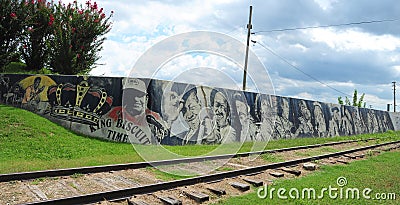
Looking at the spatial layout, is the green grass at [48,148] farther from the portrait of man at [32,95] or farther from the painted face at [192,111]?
the painted face at [192,111]

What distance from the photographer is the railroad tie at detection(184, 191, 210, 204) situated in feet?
19.9

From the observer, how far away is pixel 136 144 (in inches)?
528

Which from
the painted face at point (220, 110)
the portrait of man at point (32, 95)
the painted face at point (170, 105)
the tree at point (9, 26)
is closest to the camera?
the portrait of man at point (32, 95)

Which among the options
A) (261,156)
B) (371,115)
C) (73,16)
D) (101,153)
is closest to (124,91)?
(101,153)

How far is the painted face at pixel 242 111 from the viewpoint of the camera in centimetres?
1824

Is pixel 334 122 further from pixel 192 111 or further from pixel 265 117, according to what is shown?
pixel 192 111

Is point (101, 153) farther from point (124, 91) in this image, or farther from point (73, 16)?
point (73, 16)

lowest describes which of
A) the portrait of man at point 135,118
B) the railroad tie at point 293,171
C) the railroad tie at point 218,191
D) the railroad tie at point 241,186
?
the railroad tie at point 218,191

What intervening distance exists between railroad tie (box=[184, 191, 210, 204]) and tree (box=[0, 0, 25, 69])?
1586cm

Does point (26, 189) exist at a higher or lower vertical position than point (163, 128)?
lower

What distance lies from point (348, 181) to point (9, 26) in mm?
18307

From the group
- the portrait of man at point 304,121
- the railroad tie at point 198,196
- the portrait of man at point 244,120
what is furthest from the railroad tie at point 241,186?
the portrait of man at point 304,121

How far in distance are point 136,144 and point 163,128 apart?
4.16 ft

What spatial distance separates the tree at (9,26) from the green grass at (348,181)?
54.3 ft
